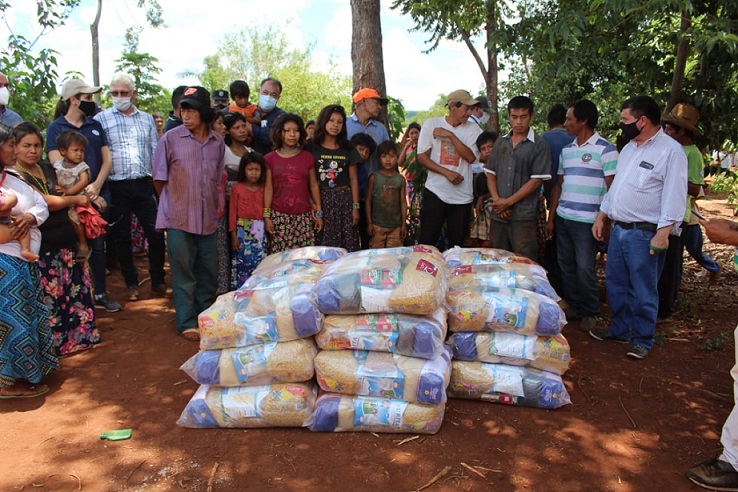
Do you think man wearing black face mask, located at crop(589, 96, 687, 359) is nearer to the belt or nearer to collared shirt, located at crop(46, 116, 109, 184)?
the belt

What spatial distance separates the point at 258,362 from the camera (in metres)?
3.30

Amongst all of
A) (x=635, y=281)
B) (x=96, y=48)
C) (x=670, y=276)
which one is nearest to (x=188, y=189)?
(x=635, y=281)

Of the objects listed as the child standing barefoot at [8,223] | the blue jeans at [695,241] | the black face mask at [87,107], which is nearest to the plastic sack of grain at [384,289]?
the child standing barefoot at [8,223]

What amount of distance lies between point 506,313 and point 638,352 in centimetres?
158

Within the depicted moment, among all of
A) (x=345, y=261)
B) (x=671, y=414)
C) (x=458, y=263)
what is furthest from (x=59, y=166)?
(x=671, y=414)

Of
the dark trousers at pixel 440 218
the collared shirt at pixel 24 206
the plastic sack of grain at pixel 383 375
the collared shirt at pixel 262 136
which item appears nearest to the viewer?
the plastic sack of grain at pixel 383 375


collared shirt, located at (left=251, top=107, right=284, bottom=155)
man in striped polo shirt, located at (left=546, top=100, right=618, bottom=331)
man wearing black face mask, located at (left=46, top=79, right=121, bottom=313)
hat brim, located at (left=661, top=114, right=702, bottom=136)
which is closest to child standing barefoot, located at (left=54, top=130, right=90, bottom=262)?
man wearing black face mask, located at (left=46, top=79, right=121, bottom=313)

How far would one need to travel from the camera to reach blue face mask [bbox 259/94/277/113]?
6.18m

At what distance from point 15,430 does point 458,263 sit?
3143mm

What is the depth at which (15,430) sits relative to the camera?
11.1ft

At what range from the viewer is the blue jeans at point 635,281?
4344mm

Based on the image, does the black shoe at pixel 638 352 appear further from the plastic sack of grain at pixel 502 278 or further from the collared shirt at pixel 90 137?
the collared shirt at pixel 90 137

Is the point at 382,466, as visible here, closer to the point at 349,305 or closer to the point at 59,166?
the point at 349,305

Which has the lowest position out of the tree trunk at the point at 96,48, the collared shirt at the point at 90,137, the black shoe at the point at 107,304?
the black shoe at the point at 107,304
